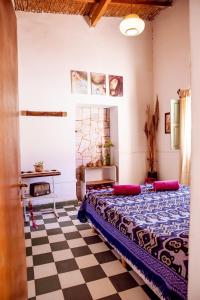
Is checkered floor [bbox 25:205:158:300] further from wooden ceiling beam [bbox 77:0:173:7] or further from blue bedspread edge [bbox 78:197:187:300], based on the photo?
wooden ceiling beam [bbox 77:0:173:7]

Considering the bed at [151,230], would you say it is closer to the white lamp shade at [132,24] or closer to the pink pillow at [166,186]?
the pink pillow at [166,186]

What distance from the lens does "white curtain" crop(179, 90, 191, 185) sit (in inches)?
179

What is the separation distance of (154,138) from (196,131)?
495 cm

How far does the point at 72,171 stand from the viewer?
5.20 m

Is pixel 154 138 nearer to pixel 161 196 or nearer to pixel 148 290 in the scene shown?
pixel 161 196

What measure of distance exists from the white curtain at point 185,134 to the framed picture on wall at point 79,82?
2.08 metres

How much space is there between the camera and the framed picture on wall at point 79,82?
512 cm

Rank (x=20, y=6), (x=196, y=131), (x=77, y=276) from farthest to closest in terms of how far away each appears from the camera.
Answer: (x=20, y=6) < (x=77, y=276) < (x=196, y=131)

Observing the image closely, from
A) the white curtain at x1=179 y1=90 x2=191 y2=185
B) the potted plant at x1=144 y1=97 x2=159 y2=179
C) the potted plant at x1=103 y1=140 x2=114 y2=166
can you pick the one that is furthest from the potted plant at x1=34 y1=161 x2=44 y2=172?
the white curtain at x1=179 y1=90 x2=191 y2=185

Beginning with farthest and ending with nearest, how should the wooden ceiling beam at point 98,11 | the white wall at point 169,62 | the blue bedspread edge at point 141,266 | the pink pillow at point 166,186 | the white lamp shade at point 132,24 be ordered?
the white wall at point 169,62
the wooden ceiling beam at point 98,11
the pink pillow at point 166,186
the white lamp shade at point 132,24
the blue bedspread edge at point 141,266

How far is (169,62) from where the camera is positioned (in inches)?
205

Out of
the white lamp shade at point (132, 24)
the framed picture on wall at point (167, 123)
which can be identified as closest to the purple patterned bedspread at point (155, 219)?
the framed picture on wall at point (167, 123)

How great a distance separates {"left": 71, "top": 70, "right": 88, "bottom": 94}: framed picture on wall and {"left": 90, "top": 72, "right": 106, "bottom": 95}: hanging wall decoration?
170mm

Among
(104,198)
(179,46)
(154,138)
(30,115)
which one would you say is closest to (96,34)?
(179,46)
